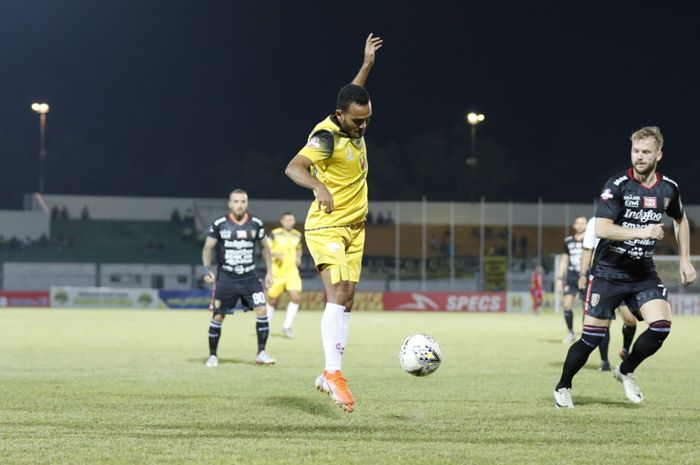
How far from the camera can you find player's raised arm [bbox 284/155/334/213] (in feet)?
24.7

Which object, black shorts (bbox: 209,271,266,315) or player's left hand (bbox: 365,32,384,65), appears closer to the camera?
player's left hand (bbox: 365,32,384,65)

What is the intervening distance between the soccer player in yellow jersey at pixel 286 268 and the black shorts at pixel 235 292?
7225mm

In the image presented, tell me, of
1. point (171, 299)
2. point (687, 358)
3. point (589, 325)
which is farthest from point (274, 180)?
point (589, 325)

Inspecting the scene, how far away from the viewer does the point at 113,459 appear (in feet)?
19.7

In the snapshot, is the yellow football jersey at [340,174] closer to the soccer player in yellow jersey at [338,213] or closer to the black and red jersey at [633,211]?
the soccer player in yellow jersey at [338,213]

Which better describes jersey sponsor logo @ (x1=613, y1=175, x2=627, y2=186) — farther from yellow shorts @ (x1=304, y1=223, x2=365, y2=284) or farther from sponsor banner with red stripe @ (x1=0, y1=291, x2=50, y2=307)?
sponsor banner with red stripe @ (x1=0, y1=291, x2=50, y2=307)

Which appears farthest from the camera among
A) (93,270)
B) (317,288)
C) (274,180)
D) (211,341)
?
(274,180)

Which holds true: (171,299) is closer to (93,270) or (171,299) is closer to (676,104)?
(93,270)

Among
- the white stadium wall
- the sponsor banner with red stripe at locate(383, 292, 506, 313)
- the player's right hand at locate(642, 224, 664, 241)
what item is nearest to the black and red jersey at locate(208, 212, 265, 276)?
the player's right hand at locate(642, 224, 664, 241)

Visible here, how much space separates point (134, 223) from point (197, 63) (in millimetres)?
58689

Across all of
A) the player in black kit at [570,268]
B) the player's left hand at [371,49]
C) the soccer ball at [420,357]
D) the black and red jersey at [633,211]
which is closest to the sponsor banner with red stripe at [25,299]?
the player in black kit at [570,268]

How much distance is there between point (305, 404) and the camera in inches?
349

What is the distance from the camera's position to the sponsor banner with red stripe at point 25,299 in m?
43.8

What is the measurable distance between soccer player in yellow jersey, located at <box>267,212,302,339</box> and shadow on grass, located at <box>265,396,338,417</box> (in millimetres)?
12040
